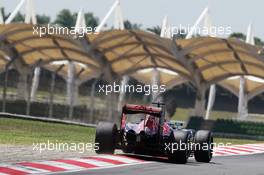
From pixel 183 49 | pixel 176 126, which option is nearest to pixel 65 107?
pixel 183 49

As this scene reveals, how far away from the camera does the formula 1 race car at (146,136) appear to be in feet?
63.8

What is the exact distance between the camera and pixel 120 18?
233 ft

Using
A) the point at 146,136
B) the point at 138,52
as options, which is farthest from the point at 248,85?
the point at 146,136

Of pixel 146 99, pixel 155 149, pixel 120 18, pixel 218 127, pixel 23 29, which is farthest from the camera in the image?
pixel 120 18

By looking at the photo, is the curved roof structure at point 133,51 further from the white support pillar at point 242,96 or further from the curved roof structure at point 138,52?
the white support pillar at point 242,96

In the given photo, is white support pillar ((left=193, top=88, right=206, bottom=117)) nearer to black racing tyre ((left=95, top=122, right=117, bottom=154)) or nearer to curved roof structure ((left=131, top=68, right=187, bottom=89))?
curved roof structure ((left=131, top=68, right=187, bottom=89))

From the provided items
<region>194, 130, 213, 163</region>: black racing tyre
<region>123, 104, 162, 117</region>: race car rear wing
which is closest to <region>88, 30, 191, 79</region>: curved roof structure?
<region>194, 130, 213, 163</region>: black racing tyre

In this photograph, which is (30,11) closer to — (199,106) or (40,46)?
(40,46)

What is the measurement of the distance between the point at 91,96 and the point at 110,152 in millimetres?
33728

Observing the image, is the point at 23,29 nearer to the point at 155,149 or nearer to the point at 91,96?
the point at 91,96

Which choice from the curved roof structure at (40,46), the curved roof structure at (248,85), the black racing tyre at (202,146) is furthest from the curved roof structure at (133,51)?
the black racing tyre at (202,146)

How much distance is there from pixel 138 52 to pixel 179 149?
43.3 metres

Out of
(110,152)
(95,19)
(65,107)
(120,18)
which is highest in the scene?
(95,19)

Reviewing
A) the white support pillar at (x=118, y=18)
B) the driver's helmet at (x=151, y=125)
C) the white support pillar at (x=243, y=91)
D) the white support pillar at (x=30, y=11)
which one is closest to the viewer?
the driver's helmet at (x=151, y=125)
